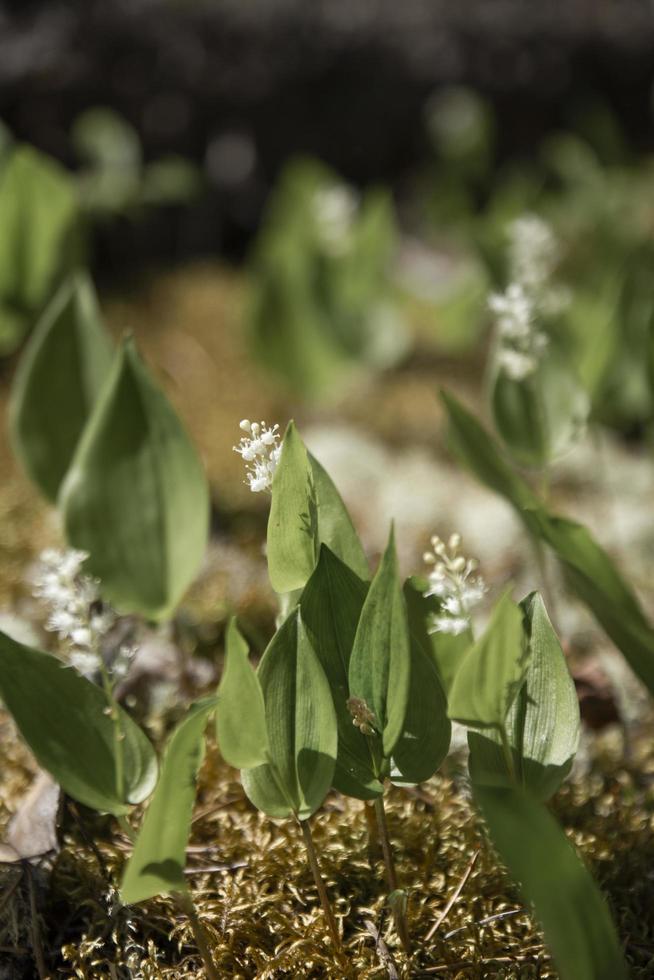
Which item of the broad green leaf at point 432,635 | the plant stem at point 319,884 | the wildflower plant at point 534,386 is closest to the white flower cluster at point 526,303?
the wildflower plant at point 534,386

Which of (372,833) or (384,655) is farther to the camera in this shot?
(372,833)

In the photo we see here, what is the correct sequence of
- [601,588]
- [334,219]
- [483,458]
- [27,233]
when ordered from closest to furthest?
[601,588]
[483,458]
[27,233]
[334,219]

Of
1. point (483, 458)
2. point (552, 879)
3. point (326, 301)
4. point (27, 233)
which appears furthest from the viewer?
point (326, 301)

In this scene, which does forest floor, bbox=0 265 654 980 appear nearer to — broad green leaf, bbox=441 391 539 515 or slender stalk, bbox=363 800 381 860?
slender stalk, bbox=363 800 381 860

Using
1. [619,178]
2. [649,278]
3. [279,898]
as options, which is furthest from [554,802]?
[619,178]

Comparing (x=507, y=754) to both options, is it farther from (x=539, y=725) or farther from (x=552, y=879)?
(x=552, y=879)

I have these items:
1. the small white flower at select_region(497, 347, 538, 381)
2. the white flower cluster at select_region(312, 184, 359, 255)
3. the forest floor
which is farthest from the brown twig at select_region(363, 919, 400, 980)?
the white flower cluster at select_region(312, 184, 359, 255)

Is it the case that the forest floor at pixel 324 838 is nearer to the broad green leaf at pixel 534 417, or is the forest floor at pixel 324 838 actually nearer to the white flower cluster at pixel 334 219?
the broad green leaf at pixel 534 417

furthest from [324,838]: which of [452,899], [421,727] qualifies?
[421,727]

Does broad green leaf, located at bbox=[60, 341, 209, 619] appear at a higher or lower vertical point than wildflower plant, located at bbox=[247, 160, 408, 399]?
lower
